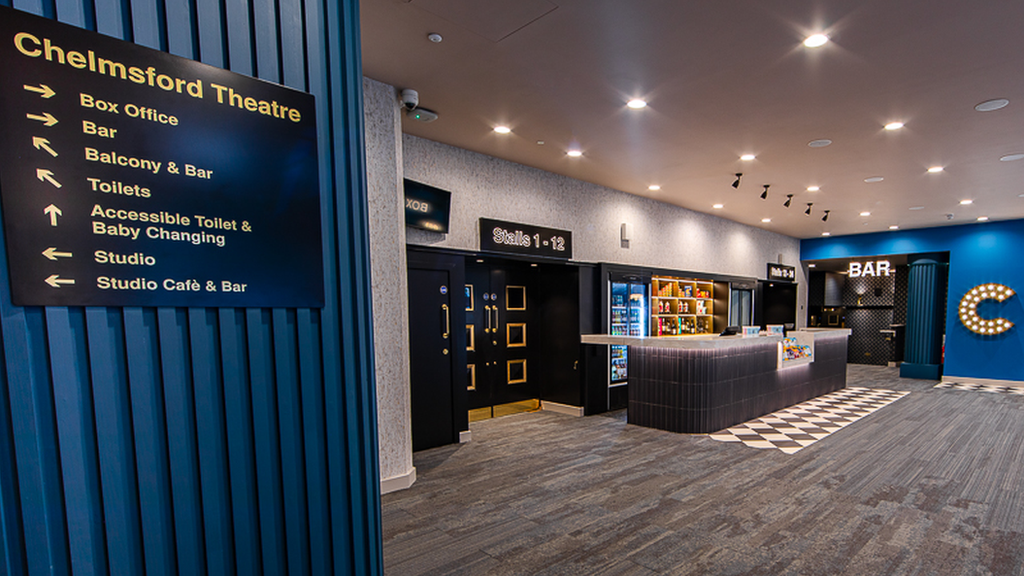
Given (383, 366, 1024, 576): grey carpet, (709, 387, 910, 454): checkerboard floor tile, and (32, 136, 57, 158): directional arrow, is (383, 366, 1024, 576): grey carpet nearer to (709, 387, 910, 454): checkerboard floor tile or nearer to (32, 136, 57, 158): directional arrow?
(709, 387, 910, 454): checkerboard floor tile

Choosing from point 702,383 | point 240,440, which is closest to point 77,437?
point 240,440

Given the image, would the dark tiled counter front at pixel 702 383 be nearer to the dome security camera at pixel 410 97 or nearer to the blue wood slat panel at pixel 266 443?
the dome security camera at pixel 410 97

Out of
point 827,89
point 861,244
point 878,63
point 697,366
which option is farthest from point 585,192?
point 861,244

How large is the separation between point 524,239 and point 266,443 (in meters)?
4.66

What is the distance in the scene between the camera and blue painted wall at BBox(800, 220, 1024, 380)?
9.08 m

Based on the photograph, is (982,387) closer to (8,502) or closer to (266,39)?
(266,39)

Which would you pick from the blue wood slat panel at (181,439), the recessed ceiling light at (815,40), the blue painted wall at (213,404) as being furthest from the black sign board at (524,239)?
the blue wood slat panel at (181,439)

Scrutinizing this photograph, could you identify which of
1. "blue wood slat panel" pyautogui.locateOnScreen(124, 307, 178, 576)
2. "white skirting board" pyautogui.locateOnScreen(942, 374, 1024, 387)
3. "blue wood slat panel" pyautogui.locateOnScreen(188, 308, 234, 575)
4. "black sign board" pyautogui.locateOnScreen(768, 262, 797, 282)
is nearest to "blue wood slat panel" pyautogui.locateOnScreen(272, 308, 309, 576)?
"blue wood slat panel" pyautogui.locateOnScreen(188, 308, 234, 575)

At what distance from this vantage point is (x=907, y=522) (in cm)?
325

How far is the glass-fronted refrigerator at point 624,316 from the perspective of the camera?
6.91m

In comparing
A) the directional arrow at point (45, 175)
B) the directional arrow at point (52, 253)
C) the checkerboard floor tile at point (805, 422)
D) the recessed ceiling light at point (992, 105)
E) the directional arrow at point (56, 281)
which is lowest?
the checkerboard floor tile at point (805, 422)

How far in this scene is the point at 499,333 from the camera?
6344mm

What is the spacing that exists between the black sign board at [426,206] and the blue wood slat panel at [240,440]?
3.30 metres

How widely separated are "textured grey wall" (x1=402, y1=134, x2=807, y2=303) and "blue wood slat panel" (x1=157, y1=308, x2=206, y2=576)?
3557mm
